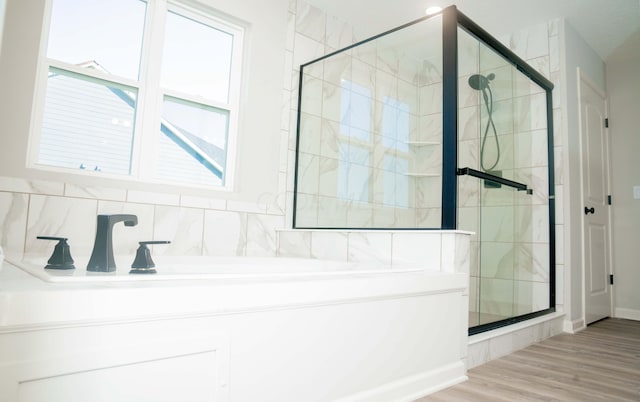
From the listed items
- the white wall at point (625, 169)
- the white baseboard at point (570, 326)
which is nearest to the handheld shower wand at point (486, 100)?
the white baseboard at point (570, 326)

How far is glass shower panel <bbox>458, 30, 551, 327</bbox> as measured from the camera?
2107 millimetres

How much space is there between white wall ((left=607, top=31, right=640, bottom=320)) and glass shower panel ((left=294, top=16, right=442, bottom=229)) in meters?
2.54

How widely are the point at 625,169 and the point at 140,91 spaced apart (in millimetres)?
4113

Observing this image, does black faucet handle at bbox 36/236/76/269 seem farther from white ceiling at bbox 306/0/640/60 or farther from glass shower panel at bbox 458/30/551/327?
white ceiling at bbox 306/0/640/60

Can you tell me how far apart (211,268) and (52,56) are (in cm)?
131

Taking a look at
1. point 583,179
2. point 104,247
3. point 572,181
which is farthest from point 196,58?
point 583,179

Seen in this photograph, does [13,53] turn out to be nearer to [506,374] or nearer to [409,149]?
[409,149]

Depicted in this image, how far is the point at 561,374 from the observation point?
6.34ft

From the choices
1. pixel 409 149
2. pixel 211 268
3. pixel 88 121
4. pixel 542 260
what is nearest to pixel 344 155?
pixel 409 149

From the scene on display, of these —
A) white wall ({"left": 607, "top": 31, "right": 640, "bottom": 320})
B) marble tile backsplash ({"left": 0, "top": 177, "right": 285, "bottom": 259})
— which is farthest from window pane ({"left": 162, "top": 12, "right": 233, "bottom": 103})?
white wall ({"left": 607, "top": 31, "right": 640, "bottom": 320})

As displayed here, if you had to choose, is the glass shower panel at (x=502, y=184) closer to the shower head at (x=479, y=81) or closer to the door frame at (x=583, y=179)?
the shower head at (x=479, y=81)

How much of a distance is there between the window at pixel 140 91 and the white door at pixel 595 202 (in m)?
2.89

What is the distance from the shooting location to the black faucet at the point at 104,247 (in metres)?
1.10

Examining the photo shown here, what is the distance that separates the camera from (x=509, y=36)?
3.40 metres
